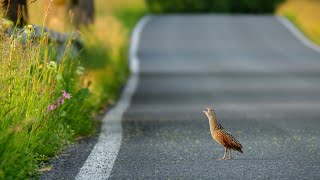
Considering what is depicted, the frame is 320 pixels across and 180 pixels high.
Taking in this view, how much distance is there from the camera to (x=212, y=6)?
53.8m

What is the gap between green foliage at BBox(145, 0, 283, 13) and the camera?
5178cm

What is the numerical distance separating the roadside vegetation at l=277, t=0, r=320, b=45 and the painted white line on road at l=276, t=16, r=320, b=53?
0.21m

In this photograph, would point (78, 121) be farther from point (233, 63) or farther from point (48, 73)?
point (233, 63)

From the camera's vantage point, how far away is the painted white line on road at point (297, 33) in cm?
3476

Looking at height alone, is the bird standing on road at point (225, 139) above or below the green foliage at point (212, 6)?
above

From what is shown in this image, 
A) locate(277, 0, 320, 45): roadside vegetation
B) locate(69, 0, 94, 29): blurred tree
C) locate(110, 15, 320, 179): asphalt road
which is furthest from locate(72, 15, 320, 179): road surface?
locate(69, 0, 94, 29): blurred tree

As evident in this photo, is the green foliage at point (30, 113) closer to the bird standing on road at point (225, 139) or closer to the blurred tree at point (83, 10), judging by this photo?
the bird standing on road at point (225, 139)

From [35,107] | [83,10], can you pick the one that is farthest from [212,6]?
[35,107]

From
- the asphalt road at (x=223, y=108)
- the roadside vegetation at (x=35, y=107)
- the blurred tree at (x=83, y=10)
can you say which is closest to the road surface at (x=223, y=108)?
the asphalt road at (x=223, y=108)

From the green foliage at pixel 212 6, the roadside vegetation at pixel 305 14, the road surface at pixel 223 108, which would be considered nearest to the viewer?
the road surface at pixel 223 108

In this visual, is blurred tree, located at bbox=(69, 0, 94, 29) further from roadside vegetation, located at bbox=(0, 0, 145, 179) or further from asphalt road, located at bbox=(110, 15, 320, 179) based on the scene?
roadside vegetation, located at bbox=(0, 0, 145, 179)

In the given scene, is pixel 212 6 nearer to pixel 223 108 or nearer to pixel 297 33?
pixel 297 33

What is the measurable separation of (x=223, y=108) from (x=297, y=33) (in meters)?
24.8

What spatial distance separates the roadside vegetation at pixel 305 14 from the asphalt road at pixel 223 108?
1.14 meters
